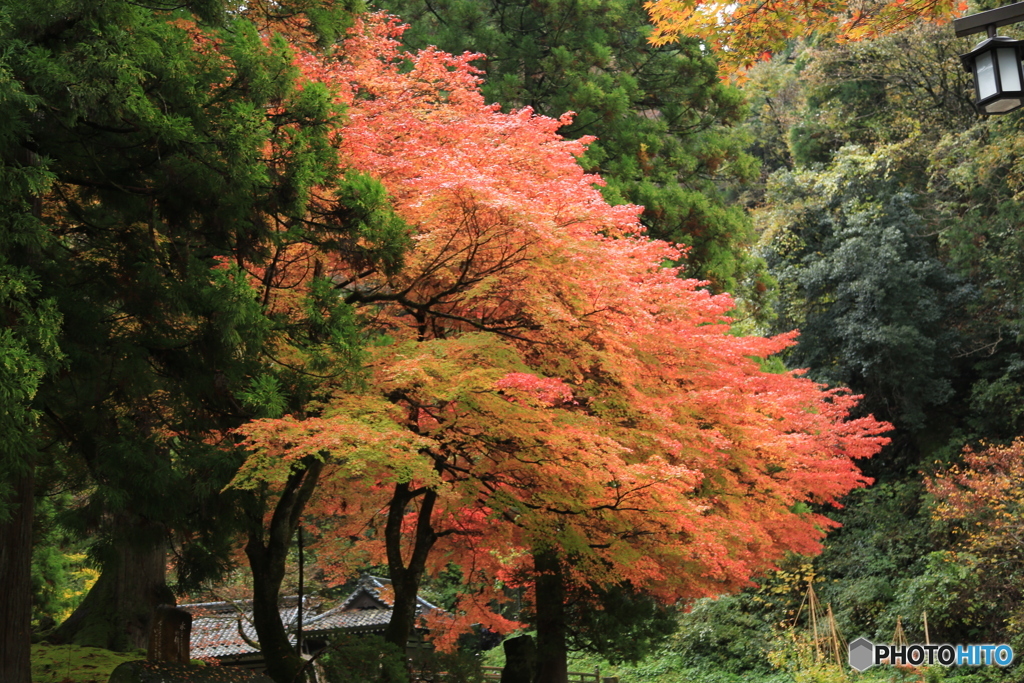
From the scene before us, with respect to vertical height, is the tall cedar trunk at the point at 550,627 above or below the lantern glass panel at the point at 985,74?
below

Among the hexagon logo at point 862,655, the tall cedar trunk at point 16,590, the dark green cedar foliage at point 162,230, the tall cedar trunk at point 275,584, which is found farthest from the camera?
the hexagon logo at point 862,655

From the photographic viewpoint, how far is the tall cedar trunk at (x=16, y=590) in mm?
5547

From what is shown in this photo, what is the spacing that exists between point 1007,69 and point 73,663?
8.58m

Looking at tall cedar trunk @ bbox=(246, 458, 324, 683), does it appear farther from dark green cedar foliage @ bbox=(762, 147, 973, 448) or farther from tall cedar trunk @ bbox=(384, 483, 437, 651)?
dark green cedar foliage @ bbox=(762, 147, 973, 448)

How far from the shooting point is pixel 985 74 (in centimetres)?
388

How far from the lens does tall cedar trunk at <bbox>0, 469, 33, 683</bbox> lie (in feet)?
18.2

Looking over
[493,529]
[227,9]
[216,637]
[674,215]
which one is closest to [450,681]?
[493,529]

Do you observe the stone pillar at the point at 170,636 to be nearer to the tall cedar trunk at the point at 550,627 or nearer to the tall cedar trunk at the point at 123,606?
the tall cedar trunk at the point at 123,606

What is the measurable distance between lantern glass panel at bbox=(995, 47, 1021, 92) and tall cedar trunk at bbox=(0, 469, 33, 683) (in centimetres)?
585

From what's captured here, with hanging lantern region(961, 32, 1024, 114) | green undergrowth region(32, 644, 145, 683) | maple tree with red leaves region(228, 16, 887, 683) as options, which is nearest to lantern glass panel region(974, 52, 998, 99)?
hanging lantern region(961, 32, 1024, 114)

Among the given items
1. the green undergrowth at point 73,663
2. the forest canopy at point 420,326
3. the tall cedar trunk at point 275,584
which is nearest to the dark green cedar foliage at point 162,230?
the forest canopy at point 420,326

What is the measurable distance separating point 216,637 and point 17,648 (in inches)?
587

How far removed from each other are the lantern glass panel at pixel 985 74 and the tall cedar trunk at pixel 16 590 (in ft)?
19.0

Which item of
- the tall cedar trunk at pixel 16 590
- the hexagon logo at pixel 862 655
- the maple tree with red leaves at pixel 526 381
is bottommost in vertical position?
the hexagon logo at pixel 862 655
